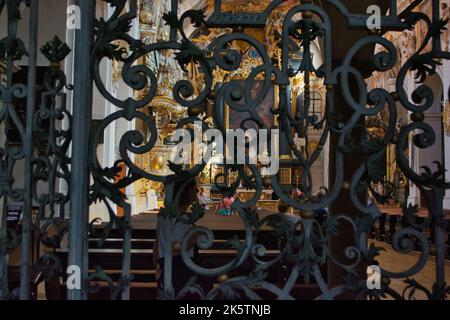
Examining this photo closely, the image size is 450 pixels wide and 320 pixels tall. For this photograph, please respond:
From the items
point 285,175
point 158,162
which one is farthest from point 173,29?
point 285,175

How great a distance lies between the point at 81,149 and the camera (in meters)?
1.31

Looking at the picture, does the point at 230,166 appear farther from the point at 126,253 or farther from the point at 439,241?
the point at 439,241

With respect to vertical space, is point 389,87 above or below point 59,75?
above

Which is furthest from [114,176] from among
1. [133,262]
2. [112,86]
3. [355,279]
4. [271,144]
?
[112,86]

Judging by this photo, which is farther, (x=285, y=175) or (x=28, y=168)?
(x=285, y=175)

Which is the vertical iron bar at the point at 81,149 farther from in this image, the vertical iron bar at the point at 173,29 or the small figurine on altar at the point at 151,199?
the small figurine on altar at the point at 151,199

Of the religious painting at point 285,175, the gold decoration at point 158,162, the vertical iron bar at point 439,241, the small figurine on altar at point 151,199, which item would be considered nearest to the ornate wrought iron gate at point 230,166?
the vertical iron bar at point 439,241

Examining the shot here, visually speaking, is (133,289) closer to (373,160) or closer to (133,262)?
(133,262)

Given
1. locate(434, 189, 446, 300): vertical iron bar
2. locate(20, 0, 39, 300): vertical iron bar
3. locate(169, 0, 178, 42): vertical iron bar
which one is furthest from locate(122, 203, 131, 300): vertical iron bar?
locate(434, 189, 446, 300): vertical iron bar

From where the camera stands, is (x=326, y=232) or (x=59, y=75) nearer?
(x=326, y=232)

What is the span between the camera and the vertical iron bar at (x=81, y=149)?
1.29m

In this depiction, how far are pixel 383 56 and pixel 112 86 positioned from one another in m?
8.03

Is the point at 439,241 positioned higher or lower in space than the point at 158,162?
lower
